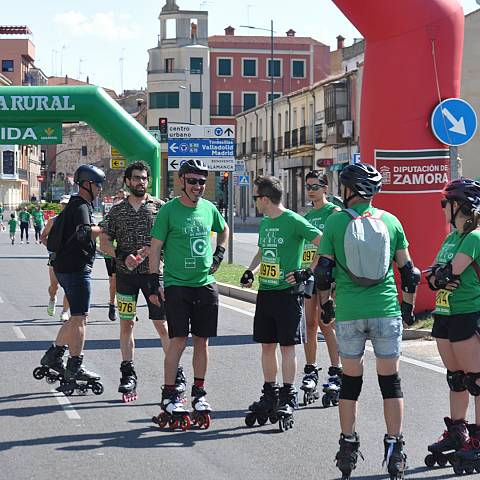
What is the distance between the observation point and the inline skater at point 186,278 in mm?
8555

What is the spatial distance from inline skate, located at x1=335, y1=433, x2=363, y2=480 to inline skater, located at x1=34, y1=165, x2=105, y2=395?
3.76 meters

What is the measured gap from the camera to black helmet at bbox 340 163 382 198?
6.82m

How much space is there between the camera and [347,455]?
6.64 meters

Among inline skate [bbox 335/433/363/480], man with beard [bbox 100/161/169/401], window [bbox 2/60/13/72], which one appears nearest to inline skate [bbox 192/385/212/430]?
man with beard [bbox 100/161/169/401]

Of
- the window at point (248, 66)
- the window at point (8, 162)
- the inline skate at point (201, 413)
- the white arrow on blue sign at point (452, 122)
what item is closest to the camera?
the inline skate at point (201, 413)

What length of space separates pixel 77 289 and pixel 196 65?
87.1 metres

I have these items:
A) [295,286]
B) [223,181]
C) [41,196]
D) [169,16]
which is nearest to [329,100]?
[223,181]

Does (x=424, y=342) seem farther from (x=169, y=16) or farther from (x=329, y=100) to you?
(x=169, y=16)

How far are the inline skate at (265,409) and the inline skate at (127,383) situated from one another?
1.36 metres

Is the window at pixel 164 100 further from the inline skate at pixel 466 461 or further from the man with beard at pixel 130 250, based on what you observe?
the inline skate at pixel 466 461

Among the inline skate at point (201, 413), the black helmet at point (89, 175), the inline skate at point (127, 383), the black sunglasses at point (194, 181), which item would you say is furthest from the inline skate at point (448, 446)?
the black helmet at point (89, 175)

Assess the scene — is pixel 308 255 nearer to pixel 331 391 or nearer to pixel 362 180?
pixel 331 391

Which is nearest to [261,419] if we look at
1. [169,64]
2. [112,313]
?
[112,313]

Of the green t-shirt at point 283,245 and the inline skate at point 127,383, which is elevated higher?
the green t-shirt at point 283,245
